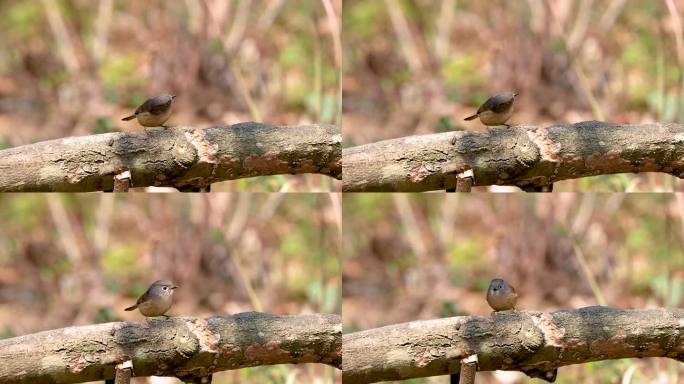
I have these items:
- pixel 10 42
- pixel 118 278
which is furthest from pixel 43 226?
pixel 10 42

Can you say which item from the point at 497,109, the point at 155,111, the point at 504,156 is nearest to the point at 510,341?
the point at 504,156

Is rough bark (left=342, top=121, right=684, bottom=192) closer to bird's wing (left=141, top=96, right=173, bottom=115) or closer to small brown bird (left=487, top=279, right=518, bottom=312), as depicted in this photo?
small brown bird (left=487, top=279, right=518, bottom=312)

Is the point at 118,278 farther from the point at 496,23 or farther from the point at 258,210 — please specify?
the point at 496,23

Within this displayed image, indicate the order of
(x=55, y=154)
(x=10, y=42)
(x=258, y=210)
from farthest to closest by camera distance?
(x=258, y=210) < (x=10, y=42) < (x=55, y=154)

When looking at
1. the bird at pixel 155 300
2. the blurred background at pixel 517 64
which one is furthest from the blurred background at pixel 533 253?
the bird at pixel 155 300

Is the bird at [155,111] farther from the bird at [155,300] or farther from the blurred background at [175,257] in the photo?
the bird at [155,300]

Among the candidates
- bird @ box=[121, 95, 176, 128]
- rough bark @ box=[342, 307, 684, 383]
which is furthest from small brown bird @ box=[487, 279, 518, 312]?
bird @ box=[121, 95, 176, 128]
